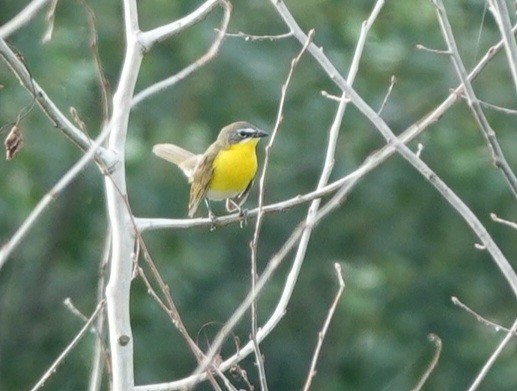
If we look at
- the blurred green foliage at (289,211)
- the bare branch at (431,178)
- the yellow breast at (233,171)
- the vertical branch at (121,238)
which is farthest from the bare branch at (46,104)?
the blurred green foliage at (289,211)

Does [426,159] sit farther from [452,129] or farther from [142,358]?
[142,358]

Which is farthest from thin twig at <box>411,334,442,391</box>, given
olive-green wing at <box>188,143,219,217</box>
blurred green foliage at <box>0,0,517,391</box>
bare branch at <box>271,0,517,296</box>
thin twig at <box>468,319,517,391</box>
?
blurred green foliage at <box>0,0,517,391</box>

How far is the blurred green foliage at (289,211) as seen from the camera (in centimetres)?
824

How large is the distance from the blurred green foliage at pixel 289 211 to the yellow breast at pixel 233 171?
247 cm

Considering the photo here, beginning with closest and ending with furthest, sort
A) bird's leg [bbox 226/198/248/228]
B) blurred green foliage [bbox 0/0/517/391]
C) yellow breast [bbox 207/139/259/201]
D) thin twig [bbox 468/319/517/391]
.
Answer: thin twig [bbox 468/319/517/391] < bird's leg [bbox 226/198/248/228] < yellow breast [bbox 207/139/259/201] < blurred green foliage [bbox 0/0/517/391]

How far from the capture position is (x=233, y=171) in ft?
17.3

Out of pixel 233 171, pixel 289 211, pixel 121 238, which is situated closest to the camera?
pixel 121 238

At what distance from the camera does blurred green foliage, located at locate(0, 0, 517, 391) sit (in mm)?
8242

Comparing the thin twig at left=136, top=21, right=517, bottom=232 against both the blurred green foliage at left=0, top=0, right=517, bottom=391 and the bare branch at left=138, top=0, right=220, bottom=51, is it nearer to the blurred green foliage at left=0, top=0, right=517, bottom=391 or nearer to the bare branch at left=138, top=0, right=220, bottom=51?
the bare branch at left=138, top=0, right=220, bottom=51

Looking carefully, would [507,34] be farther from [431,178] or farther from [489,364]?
[489,364]

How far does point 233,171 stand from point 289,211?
12.4 ft

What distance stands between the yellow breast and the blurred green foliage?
2.47m

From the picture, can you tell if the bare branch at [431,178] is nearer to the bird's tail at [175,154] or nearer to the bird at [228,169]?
the bird at [228,169]

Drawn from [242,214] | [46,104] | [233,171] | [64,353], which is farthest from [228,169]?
[64,353]
